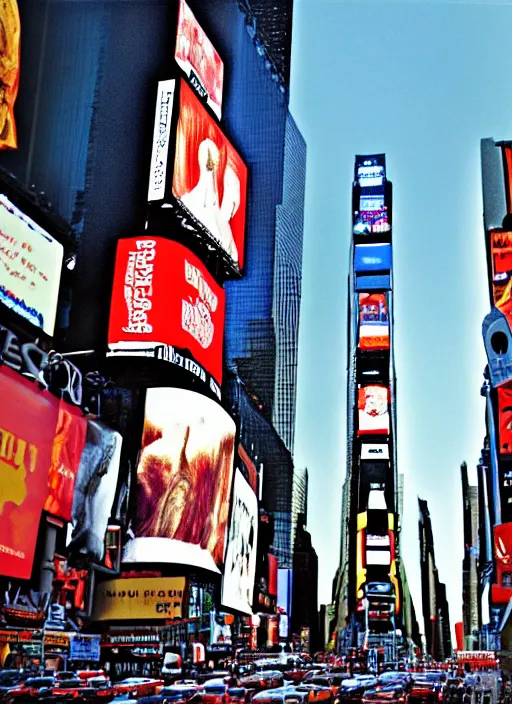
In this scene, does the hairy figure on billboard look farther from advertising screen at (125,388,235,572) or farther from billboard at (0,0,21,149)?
billboard at (0,0,21,149)

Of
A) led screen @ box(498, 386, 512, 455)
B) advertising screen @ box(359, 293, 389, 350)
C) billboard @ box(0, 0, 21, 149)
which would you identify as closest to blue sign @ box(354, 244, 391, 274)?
advertising screen @ box(359, 293, 389, 350)

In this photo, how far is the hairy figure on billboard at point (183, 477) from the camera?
31.9 feet

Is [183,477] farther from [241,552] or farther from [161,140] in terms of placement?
[161,140]

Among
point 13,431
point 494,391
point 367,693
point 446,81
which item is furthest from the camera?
point 494,391

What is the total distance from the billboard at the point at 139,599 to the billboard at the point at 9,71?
5.18 m

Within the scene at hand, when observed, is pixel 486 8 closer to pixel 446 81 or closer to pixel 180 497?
pixel 446 81

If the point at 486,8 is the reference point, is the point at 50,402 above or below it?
below

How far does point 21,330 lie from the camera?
7.25 meters

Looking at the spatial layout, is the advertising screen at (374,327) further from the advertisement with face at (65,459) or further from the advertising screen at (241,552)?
the advertisement with face at (65,459)

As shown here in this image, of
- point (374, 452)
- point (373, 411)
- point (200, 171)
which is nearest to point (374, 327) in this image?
point (373, 411)

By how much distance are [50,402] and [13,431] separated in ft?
2.20

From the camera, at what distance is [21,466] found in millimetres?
6203

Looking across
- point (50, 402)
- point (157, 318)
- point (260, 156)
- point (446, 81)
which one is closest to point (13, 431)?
point (50, 402)

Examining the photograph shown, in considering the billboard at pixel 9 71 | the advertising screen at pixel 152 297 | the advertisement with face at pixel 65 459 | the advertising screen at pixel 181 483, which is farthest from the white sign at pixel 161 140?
the advertisement with face at pixel 65 459
